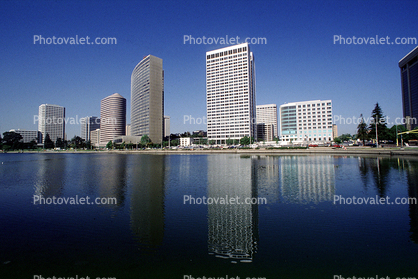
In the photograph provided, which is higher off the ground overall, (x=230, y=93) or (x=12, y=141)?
(x=230, y=93)

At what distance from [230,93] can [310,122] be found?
Answer: 2622 inches

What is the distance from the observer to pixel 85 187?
21844 millimetres

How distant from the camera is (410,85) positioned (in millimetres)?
147875

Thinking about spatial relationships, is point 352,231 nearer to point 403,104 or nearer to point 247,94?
point 247,94

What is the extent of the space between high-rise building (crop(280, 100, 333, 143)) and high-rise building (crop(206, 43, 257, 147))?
3108 centimetres

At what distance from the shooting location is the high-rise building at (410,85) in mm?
141625

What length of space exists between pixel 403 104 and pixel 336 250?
211 m

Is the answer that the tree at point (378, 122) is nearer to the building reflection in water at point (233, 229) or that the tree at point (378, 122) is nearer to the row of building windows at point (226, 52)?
the building reflection in water at point (233, 229)

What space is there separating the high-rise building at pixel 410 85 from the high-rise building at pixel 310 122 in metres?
45.9

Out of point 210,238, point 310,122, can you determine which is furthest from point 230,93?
point 210,238

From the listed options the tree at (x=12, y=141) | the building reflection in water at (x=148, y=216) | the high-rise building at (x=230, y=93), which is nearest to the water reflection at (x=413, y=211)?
the building reflection in water at (x=148, y=216)

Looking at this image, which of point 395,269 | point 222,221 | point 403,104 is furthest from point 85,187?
point 403,104

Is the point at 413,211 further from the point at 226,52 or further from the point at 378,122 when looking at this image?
the point at 226,52

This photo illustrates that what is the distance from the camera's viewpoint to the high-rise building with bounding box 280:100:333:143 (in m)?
Result: 166
